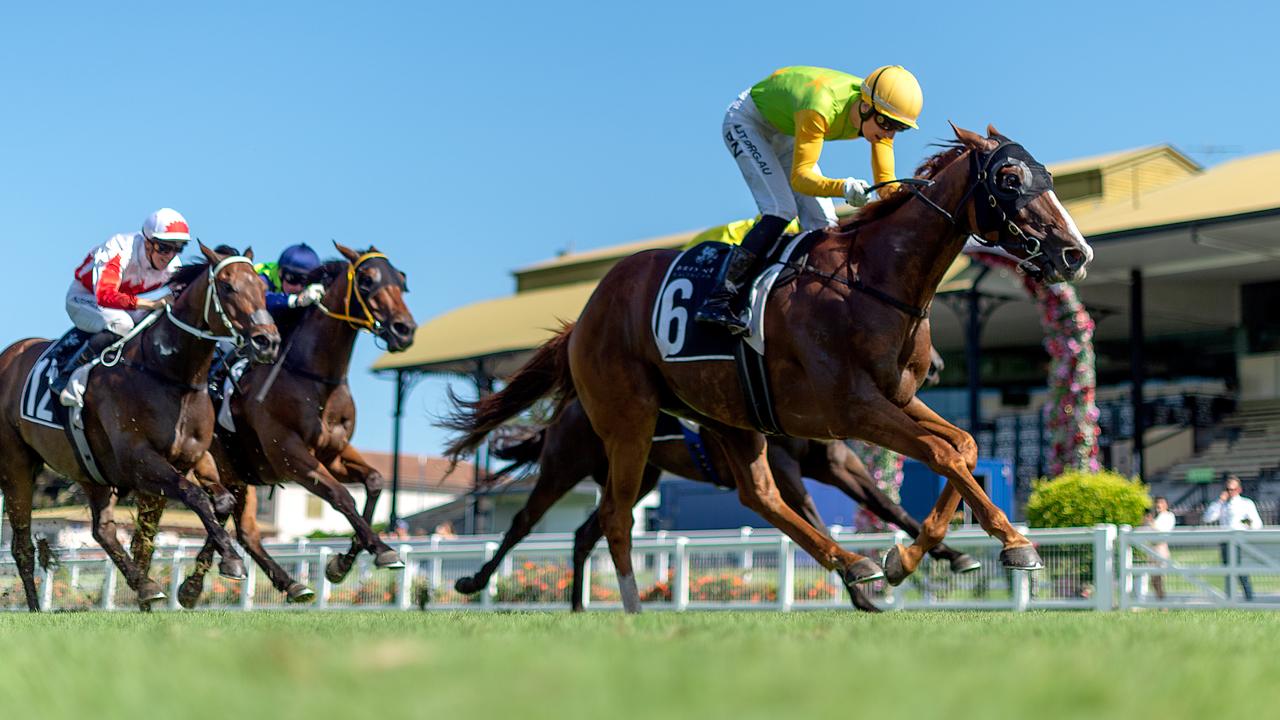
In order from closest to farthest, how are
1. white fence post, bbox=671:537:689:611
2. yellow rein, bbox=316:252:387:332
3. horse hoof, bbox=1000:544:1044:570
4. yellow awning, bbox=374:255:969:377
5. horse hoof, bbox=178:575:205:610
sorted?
1. horse hoof, bbox=1000:544:1044:570
2. horse hoof, bbox=178:575:205:610
3. yellow rein, bbox=316:252:387:332
4. white fence post, bbox=671:537:689:611
5. yellow awning, bbox=374:255:969:377

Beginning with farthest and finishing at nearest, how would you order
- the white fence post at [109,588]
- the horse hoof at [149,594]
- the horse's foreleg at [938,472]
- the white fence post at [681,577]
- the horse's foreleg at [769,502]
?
the white fence post at [109,588] → the white fence post at [681,577] → the horse hoof at [149,594] → the horse's foreleg at [769,502] → the horse's foreleg at [938,472]

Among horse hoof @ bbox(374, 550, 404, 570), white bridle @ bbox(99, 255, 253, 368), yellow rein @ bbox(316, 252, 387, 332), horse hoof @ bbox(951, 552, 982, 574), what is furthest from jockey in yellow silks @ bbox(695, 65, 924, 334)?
yellow rein @ bbox(316, 252, 387, 332)

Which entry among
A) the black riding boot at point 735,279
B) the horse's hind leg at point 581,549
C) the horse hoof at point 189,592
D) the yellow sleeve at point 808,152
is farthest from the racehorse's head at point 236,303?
the yellow sleeve at point 808,152

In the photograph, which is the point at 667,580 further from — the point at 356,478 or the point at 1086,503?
the point at 356,478

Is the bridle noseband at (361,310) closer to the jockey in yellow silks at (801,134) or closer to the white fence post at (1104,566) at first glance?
the jockey in yellow silks at (801,134)

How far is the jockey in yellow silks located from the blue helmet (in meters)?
4.75

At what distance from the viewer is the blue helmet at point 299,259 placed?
10.8m

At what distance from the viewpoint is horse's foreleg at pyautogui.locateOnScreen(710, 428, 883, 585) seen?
644 cm

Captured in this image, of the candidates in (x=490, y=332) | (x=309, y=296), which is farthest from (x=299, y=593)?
(x=490, y=332)

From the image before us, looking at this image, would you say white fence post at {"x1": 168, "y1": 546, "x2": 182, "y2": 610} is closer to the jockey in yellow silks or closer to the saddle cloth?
the saddle cloth

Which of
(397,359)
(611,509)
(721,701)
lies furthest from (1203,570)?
(397,359)

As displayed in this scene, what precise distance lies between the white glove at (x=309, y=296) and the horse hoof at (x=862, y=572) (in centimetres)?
488

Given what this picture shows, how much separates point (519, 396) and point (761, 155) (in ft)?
8.83

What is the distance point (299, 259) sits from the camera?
10.9 meters
